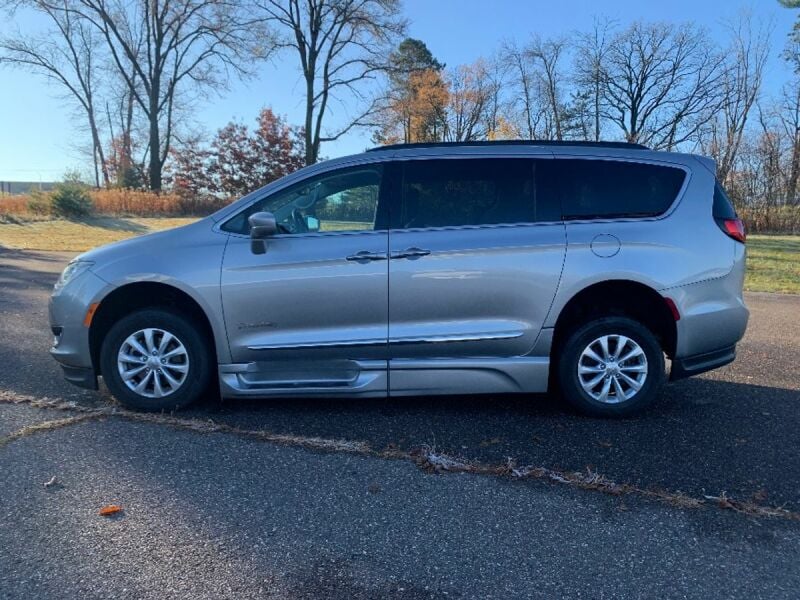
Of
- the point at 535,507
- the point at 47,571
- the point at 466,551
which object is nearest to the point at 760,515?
the point at 535,507

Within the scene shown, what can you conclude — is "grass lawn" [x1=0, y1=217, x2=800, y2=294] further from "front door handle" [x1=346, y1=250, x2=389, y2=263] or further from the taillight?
the taillight

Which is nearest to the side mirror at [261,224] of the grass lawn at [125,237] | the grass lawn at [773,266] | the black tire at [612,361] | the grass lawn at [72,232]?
the grass lawn at [125,237]

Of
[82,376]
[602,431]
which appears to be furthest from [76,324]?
[602,431]

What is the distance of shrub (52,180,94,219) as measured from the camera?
28844 millimetres

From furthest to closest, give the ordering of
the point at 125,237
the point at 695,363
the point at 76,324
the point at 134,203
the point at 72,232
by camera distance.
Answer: the point at 134,203, the point at 72,232, the point at 125,237, the point at 695,363, the point at 76,324

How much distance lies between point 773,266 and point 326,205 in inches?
555

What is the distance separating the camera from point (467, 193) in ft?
14.5

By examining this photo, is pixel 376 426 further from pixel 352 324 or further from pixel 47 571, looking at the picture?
pixel 47 571

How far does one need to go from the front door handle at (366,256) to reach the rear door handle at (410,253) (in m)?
0.06

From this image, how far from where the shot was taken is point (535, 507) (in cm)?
311

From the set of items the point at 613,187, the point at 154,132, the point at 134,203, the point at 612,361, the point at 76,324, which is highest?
the point at 154,132

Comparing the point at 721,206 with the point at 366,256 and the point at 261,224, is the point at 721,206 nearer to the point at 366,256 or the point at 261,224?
the point at 366,256

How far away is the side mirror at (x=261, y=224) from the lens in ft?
13.8

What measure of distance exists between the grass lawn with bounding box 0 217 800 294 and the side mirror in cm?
40
